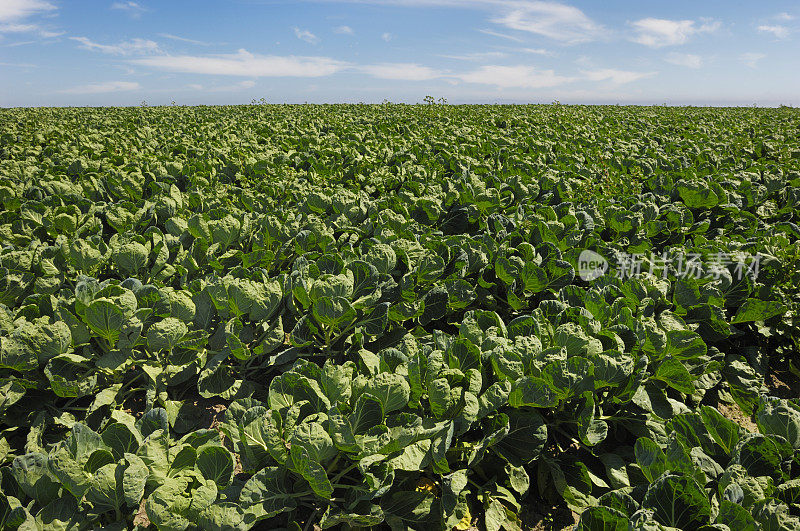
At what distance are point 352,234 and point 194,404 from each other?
216cm

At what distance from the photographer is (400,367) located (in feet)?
7.79

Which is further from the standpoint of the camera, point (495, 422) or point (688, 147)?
point (688, 147)

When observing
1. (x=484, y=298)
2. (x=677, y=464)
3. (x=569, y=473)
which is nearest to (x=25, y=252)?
(x=484, y=298)

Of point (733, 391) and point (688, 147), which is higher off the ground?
point (688, 147)

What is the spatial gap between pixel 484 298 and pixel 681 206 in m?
3.13

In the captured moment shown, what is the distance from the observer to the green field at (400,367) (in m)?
1.92

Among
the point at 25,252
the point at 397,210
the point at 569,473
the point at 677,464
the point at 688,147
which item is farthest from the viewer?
the point at 688,147

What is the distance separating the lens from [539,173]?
6848mm

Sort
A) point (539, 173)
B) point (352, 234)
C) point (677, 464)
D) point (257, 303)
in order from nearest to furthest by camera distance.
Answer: point (677, 464)
point (257, 303)
point (352, 234)
point (539, 173)

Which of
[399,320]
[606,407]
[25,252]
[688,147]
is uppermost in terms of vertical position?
[688,147]

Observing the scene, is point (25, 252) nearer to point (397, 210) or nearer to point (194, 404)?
point (194, 404)

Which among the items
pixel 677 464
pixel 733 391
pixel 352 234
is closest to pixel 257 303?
pixel 352 234

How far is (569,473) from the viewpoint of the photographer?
245 cm

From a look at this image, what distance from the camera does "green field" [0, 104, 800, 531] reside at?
192 cm
